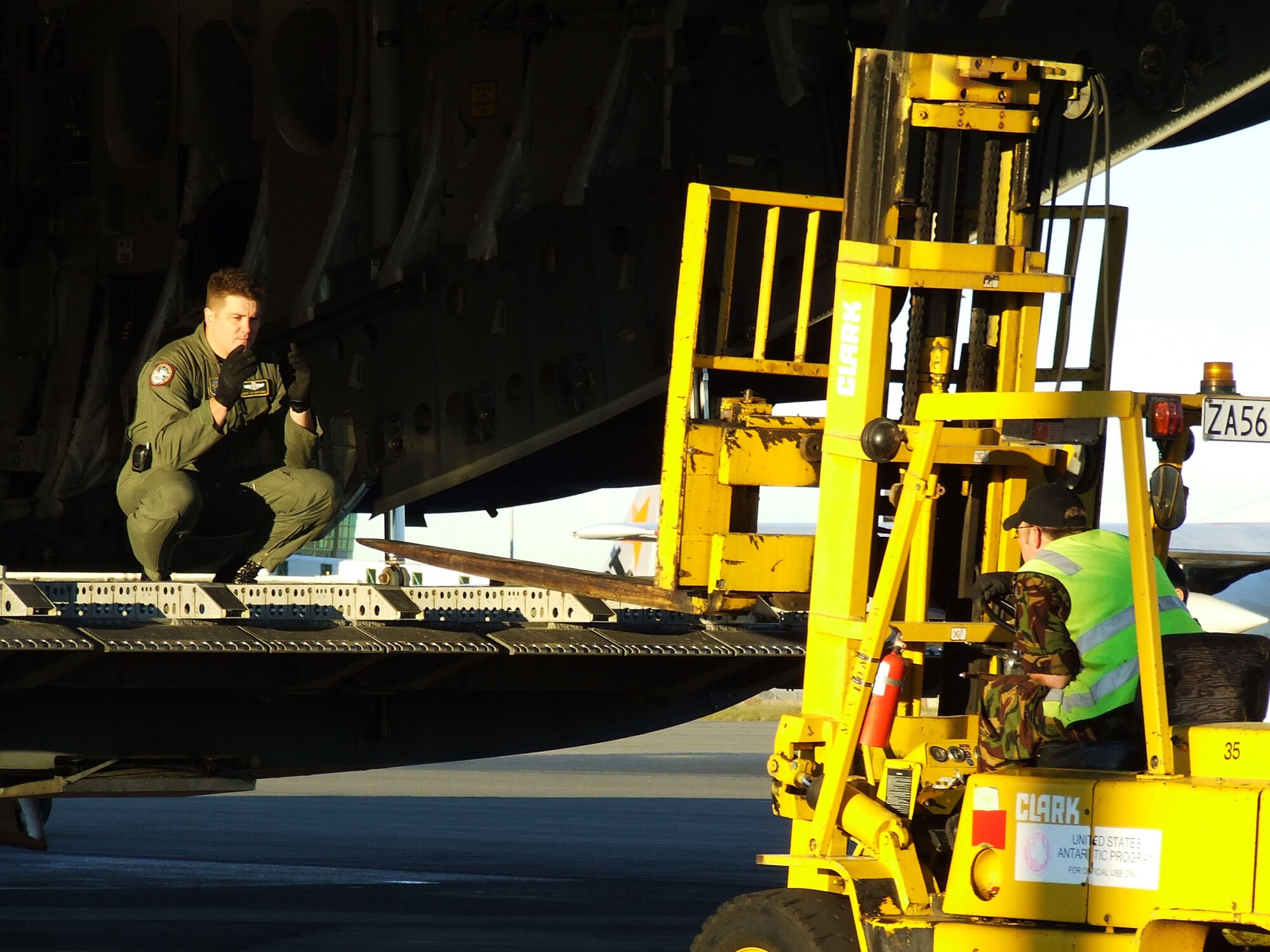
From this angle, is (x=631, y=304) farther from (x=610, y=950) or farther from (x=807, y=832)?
(x=807, y=832)

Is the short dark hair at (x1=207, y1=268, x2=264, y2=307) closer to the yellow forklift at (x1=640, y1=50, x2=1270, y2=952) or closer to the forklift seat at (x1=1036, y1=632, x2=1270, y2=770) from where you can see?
the yellow forklift at (x1=640, y1=50, x2=1270, y2=952)

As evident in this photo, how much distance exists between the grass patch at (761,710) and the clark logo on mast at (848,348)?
30.4m

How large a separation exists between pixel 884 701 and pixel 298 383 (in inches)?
124

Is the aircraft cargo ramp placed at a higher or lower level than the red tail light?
lower

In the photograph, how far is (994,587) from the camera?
17.1ft

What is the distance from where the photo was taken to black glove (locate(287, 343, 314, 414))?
7.70 meters

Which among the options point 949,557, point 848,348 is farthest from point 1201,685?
point 848,348

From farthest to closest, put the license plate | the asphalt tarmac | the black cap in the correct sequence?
the asphalt tarmac < the black cap < the license plate

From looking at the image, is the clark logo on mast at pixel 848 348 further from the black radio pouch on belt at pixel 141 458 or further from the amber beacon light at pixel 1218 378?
the black radio pouch on belt at pixel 141 458

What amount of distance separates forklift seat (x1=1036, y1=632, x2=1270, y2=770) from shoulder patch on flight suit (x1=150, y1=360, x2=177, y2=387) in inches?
157

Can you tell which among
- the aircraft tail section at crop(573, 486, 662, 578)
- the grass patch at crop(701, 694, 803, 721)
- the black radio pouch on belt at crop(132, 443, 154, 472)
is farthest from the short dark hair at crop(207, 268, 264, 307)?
the grass patch at crop(701, 694, 803, 721)

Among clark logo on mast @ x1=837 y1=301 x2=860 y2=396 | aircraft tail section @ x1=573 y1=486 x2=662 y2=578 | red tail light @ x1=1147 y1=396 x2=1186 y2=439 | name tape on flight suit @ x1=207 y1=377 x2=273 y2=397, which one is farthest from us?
aircraft tail section @ x1=573 y1=486 x2=662 y2=578

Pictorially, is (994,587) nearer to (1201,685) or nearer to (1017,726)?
(1017,726)

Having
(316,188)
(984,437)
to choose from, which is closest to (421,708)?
(984,437)
